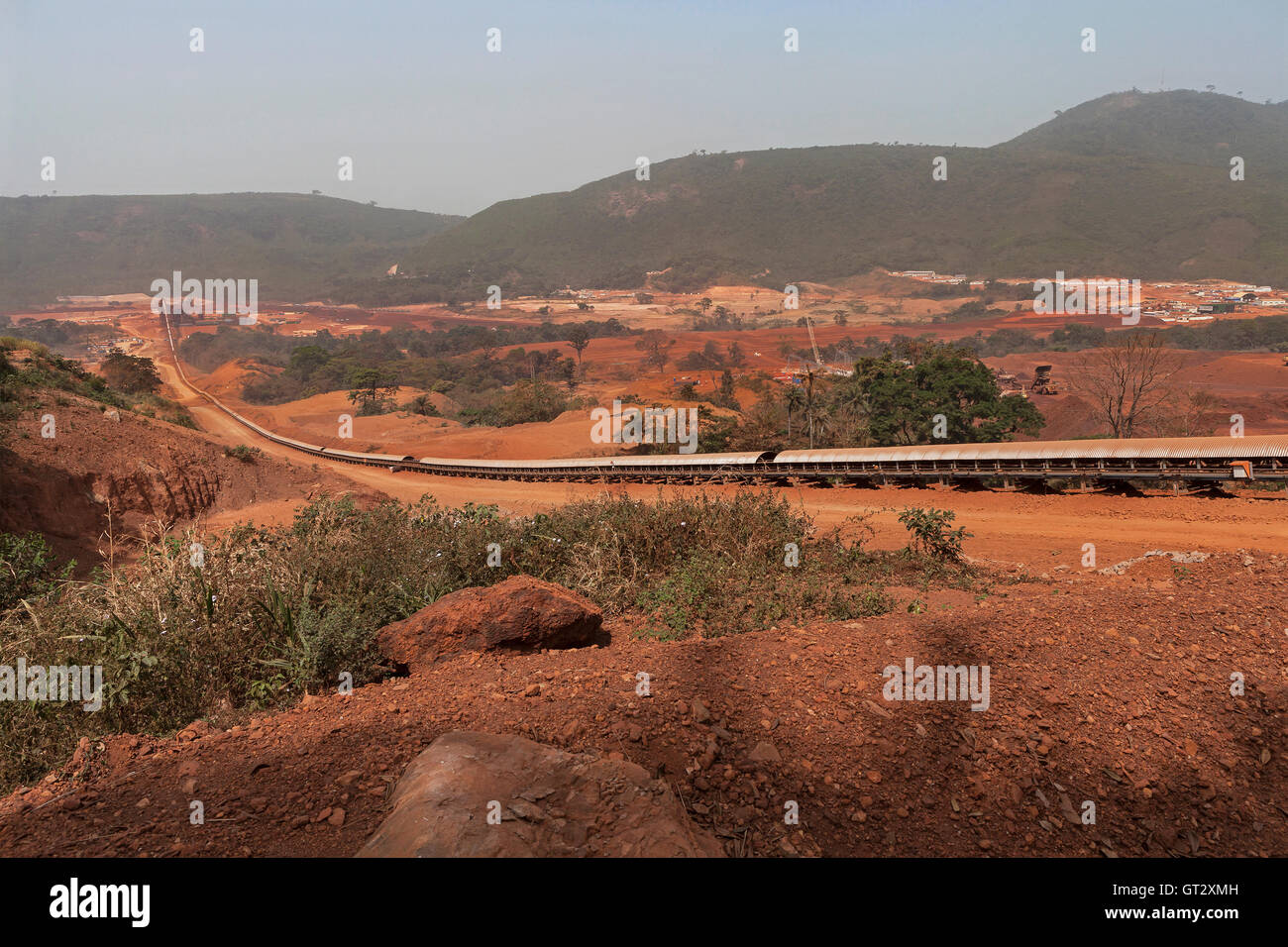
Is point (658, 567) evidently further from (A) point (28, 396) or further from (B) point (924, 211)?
(B) point (924, 211)

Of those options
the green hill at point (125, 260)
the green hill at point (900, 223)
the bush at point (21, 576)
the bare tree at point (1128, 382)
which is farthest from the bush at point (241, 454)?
the green hill at point (125, 260)

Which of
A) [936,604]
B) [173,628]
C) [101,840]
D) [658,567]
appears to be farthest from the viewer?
[658,567]

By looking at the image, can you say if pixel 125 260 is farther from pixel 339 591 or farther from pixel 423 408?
pixel 339 591

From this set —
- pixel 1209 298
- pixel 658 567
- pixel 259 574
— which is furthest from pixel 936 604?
pixel 1209 298

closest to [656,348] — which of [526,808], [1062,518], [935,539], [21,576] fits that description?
[1062,518]

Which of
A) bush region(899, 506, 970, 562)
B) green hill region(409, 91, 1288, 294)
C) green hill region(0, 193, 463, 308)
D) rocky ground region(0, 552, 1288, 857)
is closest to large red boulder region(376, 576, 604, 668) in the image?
rocky ground region(0, 552, 1288, 857)

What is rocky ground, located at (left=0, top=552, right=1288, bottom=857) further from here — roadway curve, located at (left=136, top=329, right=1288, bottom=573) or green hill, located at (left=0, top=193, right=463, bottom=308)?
green hill, located at (left=0, top=193, right=463, bottom=308)

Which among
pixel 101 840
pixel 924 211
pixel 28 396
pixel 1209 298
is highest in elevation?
pixel 924 211
